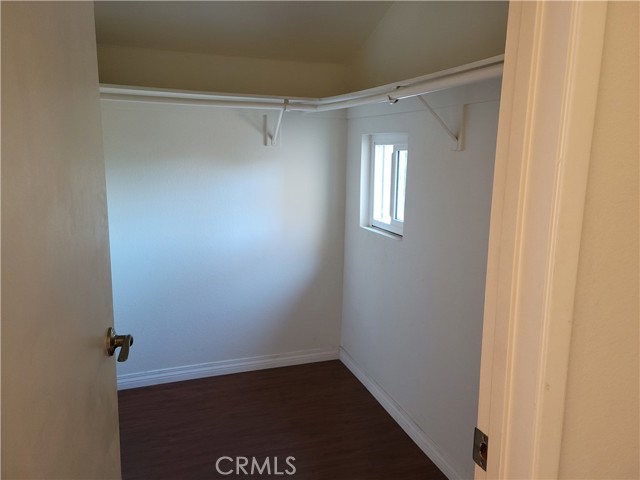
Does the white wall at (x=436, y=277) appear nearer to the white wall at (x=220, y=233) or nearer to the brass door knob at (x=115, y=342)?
the white wall at (x=220, y=233)

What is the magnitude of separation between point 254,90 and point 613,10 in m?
2.81

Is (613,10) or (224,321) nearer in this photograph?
(613,10)

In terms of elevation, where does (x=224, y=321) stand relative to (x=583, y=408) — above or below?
below

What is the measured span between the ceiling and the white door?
163 cm

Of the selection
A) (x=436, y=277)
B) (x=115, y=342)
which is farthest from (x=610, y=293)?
(x=436, y=277)

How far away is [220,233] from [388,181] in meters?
1.20

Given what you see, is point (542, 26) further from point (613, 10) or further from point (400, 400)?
point (400, 400)

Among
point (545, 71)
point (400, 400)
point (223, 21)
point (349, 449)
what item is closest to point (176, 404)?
point (349, 449)

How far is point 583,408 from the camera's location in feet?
2.77

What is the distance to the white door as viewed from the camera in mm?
673

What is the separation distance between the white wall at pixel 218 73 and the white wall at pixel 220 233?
0.59 feet

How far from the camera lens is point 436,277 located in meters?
2.50

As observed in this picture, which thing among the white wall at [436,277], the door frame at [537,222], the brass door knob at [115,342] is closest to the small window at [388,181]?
the white wall at [436,277]

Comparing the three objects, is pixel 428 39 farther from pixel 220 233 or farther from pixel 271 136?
pixel 220 233
